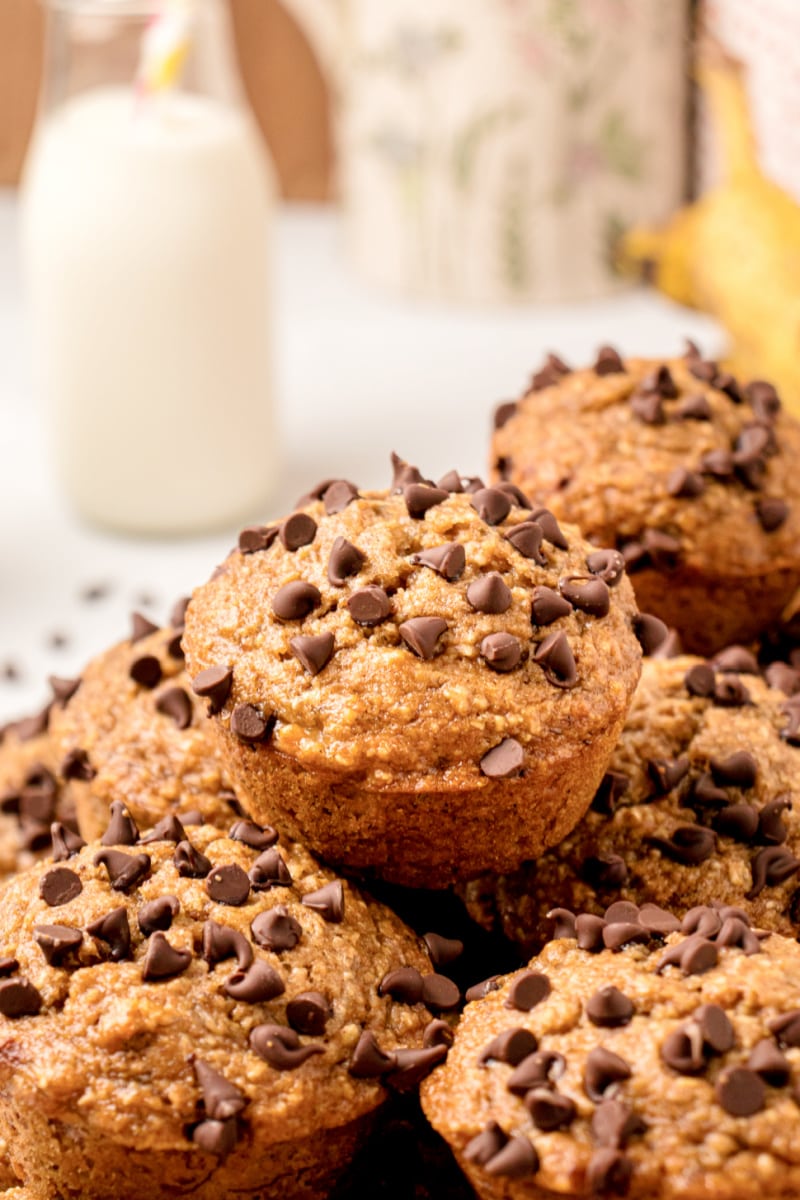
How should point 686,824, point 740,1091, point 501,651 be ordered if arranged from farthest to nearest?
point 686,824 < point 501,651 < point 740,1091

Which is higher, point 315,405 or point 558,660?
point 558,660

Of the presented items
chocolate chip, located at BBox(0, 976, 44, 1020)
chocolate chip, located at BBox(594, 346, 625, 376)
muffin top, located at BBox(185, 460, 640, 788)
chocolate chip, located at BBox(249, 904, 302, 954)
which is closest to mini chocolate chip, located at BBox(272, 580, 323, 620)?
muffin top, located at BBox(185, 460, 640, 788)

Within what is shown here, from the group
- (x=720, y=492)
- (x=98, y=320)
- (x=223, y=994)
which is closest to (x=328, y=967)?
(x=223, y=994)

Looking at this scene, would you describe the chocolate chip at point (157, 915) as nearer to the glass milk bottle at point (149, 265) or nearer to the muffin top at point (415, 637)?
the muffin top at point (415, 637)

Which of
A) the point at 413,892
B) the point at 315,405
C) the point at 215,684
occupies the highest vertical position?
the point at 215,684

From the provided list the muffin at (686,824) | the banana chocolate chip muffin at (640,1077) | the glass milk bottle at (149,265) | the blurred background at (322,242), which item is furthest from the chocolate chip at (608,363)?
the glass milk bottle at (149,265)

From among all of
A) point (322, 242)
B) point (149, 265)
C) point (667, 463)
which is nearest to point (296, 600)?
point (667, 463)

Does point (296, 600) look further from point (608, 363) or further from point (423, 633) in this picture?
point (608, 363)
